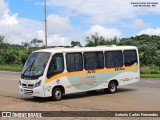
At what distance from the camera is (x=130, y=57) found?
70.9 ft

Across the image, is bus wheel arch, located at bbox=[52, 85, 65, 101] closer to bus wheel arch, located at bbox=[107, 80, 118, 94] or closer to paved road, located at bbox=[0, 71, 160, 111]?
paved road, located at bbox=[0, 71, 160, 111]

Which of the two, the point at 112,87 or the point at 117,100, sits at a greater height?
the point at 112,87

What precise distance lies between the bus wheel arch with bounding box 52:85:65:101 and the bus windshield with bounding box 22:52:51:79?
39.4 inches

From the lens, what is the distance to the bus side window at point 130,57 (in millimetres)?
21328

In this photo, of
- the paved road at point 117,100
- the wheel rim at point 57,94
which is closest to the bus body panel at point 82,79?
the wheel rim at point 57,94

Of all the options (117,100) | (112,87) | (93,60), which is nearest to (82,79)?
(93,60)

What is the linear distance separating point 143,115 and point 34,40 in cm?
5647

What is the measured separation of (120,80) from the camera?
21.0m

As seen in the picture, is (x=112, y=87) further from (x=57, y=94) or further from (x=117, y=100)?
(x=57, y=94)

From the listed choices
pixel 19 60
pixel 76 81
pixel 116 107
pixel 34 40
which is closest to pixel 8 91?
pixel 76 81

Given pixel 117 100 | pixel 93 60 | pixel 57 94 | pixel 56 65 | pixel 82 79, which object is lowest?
pixel 117 100

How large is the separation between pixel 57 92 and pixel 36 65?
1.53m

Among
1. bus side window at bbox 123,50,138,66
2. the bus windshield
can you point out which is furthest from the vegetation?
the bus windshield

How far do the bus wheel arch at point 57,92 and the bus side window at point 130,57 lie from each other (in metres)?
4.70
